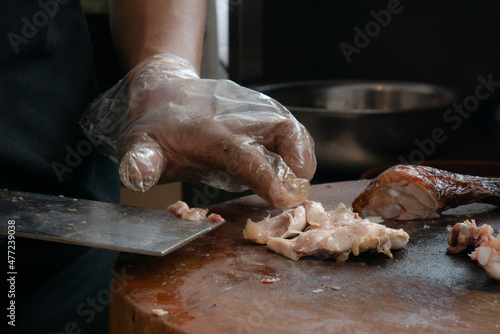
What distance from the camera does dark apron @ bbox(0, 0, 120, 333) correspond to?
1694 millimetres

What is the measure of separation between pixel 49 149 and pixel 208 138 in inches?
21.3

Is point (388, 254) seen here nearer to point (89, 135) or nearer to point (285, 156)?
point (285, 156)

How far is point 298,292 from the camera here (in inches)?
49.6

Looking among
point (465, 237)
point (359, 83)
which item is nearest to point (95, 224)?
point (465, 237)

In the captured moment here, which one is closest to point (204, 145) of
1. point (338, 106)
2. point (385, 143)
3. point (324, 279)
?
point (324, 279)

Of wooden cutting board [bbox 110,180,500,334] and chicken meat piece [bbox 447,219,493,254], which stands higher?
chicken meat piece [bbox 447,219,493,254]

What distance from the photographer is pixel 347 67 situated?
4.44 meters

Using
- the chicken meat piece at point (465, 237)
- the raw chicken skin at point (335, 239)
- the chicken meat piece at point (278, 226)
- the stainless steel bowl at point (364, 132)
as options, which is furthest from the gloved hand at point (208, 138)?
the stainless steel bowl at point (364, 132)

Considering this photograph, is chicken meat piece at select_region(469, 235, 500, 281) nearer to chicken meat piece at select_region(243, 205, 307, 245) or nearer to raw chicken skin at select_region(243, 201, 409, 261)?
raw chicken skin at select_region(243, 201, 409, 261)

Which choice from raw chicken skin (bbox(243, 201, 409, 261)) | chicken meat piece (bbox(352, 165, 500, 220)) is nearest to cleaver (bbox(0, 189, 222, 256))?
raw chicken skin (bbox(243, 201, 409, 261))

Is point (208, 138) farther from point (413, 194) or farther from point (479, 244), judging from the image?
point (479, 244)

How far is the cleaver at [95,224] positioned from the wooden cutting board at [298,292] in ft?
0.27

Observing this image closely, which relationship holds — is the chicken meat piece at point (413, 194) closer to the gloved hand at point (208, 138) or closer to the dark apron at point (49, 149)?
the gloved hand at point (208, 138)

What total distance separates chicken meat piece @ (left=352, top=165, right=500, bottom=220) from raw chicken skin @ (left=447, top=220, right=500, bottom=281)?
203 mm
